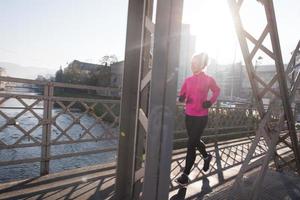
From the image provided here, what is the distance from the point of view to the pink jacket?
3.38 m

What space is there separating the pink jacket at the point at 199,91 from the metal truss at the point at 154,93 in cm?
144

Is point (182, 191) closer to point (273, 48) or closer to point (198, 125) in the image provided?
point (198, 125)

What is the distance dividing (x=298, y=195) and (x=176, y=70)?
3.53 metres

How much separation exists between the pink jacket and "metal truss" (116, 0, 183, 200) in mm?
1441

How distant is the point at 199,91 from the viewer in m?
3.38

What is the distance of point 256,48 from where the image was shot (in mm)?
3344

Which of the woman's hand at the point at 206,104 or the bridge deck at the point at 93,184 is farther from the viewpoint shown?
the woman's hand at the point at 206,104

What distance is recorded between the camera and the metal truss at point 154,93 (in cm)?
171

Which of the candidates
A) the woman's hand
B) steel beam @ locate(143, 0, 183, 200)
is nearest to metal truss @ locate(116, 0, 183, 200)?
steel beam @ locate(143, 0, 183, 200)

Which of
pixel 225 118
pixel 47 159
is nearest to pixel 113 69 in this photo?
pixel 225 118

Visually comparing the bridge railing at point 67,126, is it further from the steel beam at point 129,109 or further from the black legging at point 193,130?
the steel beam at point 129,109

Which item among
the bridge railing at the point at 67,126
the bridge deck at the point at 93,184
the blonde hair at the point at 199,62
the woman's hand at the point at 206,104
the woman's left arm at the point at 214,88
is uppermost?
the blonde hair at the point at 199,62

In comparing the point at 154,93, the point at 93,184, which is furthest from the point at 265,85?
the point at 93,184

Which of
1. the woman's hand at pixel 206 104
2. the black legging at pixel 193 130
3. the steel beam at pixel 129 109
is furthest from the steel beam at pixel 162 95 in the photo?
the black legging at pixel 193 130
